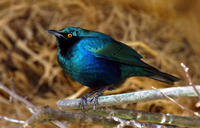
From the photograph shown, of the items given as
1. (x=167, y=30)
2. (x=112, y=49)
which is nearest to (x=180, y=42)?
(x=167, y=30)

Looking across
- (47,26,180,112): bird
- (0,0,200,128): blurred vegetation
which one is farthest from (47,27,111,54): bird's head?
(0,0,200,128): blurred vegetation

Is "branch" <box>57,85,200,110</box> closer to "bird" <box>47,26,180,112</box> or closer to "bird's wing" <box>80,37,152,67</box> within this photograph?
"bird" <box>47,26,180,112</box>

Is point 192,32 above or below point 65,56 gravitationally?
above

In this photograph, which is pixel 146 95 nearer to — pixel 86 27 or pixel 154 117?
pixel 154 117

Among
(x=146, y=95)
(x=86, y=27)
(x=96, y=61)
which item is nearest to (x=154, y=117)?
(x=146, y=95)

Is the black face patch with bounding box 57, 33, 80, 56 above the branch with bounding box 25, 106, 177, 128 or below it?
above

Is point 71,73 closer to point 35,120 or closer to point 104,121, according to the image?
point 104,121

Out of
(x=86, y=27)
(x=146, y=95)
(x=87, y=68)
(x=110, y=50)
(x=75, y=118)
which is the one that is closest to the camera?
(x=146, y=95)
